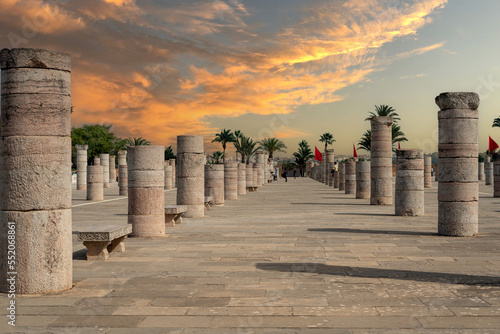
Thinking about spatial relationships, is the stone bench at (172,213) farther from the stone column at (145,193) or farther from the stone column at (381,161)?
the stone column at (381,161)

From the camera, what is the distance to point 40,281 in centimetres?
564

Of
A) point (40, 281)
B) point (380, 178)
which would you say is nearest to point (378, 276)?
point (40, 281)

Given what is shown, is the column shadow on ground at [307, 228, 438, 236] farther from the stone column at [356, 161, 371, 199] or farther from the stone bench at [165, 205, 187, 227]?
the stone column at [356, 161, 371, 199]

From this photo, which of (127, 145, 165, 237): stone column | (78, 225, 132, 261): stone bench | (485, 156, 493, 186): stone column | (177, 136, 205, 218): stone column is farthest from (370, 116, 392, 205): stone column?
(485, 156, 493, 186): stone column

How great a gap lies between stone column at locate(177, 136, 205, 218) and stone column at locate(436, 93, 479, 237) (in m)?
6.53

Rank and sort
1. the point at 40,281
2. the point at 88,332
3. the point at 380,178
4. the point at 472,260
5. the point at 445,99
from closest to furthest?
the point at 88,332 < the point at 40,281 < the point at 472,260 < the point at 445,99 < the point at 380,178

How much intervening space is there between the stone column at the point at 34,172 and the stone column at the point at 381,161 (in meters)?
14.2

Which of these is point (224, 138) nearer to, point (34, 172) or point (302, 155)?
point (302, 155)

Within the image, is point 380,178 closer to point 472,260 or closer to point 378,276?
point 472,260

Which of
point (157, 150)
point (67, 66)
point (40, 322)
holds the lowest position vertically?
point (40, 322)

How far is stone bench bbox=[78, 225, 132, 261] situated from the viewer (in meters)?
7.44

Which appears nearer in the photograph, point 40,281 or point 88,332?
point 88,332

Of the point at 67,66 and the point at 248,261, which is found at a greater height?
the point at 67,66

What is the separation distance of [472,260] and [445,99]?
153 inches
